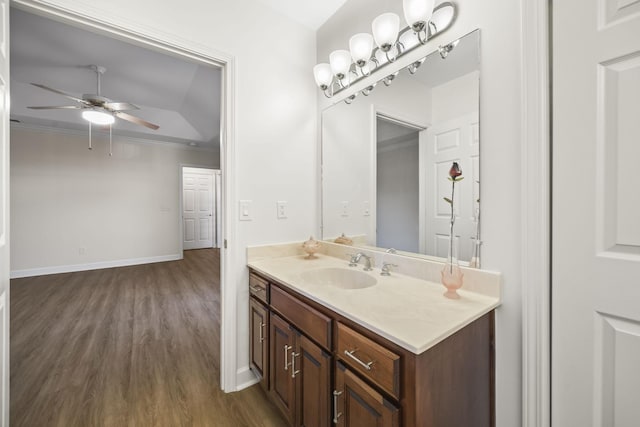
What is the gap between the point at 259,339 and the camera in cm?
158

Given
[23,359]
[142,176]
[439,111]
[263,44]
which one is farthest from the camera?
[142,176]

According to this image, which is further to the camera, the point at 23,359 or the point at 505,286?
the point at 23,359

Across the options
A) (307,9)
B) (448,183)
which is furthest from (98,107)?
(448,183)

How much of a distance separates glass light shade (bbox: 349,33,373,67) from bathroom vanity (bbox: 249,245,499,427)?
3.90 feet

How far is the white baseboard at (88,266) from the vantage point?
4.14m

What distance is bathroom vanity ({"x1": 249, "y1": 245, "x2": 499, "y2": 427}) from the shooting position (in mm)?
764

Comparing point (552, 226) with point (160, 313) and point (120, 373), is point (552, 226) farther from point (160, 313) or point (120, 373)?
point (160, 313)

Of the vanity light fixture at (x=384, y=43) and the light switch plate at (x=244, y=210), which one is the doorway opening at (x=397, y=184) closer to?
the vanity light fixture at (x=384, y=43)

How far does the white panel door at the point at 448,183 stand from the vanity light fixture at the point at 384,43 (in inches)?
14.3

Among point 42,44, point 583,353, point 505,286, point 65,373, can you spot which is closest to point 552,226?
point 505,286

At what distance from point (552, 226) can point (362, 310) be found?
747 mm

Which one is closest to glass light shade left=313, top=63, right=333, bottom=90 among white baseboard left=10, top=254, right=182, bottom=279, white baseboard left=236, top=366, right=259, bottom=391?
white baseboard left=236, top=366, right=259, bottom=391

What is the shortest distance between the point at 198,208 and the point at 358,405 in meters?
6.98

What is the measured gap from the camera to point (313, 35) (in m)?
2.05
